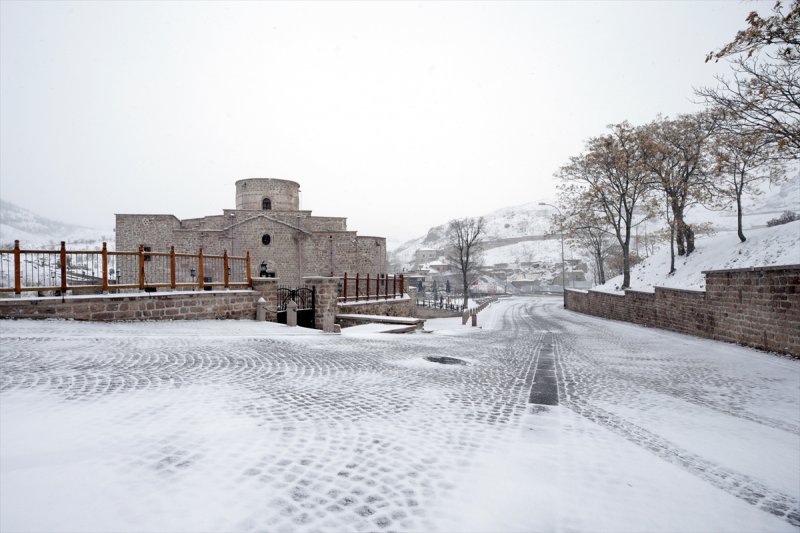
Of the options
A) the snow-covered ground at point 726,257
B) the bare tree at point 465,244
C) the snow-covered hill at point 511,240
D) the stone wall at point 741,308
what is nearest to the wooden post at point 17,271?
the stone wall at point 741,308

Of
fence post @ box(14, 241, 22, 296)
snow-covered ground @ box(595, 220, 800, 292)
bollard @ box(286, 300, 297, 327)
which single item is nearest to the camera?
fence post @ box(14, 241, 22, 296)

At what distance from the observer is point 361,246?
3550 cm

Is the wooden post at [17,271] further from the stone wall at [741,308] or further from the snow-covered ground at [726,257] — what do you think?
the snow-covered ground at [726,257]

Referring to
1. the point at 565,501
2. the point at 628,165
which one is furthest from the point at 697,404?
the point at 628,165

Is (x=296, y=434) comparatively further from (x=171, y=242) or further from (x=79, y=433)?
(x=171, y=242)

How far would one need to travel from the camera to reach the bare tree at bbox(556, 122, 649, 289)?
24.3 metres

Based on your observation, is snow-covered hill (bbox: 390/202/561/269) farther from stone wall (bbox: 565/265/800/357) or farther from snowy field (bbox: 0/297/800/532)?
snowy field (bbox: 0/297/800/532)

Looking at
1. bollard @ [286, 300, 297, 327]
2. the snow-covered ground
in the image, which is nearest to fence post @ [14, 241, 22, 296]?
bollard @ [286, 300, 297, 327]

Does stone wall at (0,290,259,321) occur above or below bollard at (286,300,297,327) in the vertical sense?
above

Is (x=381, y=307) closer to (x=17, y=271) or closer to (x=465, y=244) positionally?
(x=17, y=271)

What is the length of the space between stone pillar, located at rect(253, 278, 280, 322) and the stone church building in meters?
18.6

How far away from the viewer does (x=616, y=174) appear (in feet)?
84.5

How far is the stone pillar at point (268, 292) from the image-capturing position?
14.7 meters

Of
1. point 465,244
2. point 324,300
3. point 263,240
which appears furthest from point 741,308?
point 465,244
